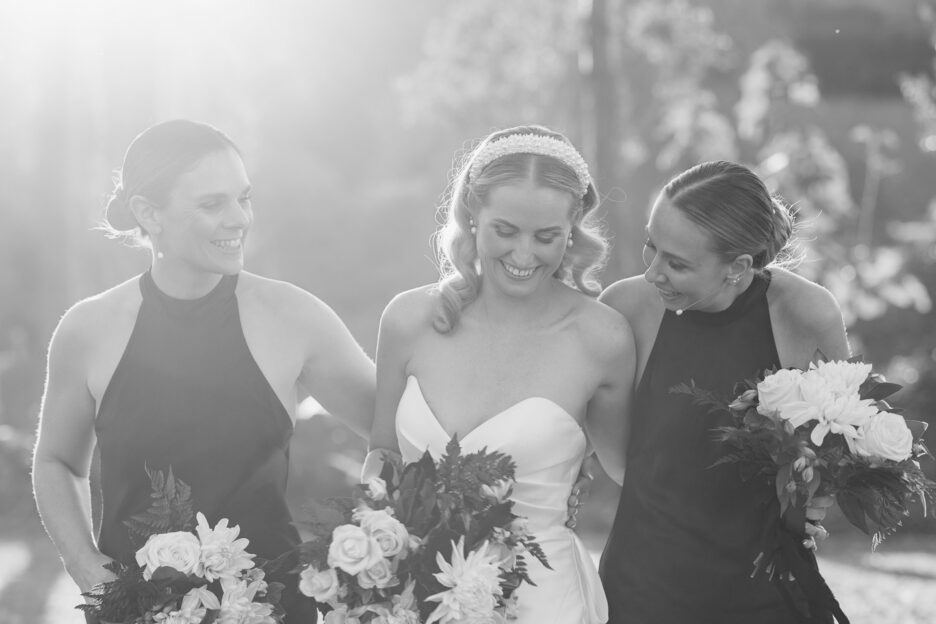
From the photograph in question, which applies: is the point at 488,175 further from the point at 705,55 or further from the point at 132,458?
the point at 705,55

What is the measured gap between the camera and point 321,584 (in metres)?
3.44

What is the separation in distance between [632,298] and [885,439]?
3.90ft

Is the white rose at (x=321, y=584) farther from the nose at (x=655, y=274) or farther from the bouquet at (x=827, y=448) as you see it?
the nose at (x=655, y=274)

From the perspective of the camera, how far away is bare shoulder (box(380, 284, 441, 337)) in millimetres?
4496

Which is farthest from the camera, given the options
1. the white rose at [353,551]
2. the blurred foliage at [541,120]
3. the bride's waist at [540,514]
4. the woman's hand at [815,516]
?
the blurred foliage at [541,120]

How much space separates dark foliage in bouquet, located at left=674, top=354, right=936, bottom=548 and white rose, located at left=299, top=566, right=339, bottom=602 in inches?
52.0

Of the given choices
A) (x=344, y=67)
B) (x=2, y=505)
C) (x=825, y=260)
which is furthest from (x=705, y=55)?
(x=344, y=67)

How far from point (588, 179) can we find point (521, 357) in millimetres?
719

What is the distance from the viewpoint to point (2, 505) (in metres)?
15.0

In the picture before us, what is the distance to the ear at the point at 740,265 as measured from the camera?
13.7 ft

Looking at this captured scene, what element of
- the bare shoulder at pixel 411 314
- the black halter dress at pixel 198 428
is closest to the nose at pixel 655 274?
the bare shoulder at pixel 411 314

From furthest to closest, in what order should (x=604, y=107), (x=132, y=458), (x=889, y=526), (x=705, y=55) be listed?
(x=705, y=55) → (x=604, y=107) → (x=132, y=458) → (x=889, y=526)

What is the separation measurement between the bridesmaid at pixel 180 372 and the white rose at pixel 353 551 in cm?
99

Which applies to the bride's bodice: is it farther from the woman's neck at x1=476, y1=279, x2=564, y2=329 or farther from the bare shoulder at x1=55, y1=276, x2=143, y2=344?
the bare shoulder at x1=55, y1=276, x2=143, y2=344
